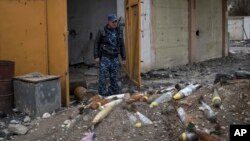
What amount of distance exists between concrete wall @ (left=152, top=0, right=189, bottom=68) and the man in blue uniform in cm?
486

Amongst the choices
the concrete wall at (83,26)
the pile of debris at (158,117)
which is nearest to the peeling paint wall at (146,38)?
the concrete wall at (83,26)

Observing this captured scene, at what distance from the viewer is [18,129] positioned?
688cm

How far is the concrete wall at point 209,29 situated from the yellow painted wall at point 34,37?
342 inches

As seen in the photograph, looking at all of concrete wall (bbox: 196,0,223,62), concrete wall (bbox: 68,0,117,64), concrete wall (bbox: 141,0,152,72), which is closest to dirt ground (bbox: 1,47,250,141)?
concrete wall (bbox: 141,0,152,72)

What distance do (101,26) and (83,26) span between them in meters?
0.72

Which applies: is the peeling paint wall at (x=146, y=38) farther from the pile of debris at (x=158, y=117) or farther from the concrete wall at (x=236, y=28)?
the concrete wall at (x=236, y=28)

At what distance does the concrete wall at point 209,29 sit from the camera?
54.2ft

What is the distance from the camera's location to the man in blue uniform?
8734 mm

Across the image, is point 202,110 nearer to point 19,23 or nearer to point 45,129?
point 45,129

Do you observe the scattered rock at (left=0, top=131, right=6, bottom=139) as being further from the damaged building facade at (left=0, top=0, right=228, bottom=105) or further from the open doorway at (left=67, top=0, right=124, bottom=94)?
the open doorway at (left=67, top=0, right=124, bottom=94)

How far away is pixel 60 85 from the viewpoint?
834 centimetres

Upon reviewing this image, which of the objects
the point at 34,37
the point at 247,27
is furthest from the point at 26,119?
the point at 247,27

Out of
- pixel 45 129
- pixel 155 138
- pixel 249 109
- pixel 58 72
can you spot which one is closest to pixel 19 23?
pixel 58 72

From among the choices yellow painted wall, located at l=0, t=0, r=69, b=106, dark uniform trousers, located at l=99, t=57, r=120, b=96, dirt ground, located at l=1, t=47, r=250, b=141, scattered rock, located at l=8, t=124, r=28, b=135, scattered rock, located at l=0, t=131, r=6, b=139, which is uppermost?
yellow painted wall, located at l=0, t=0, r=69, b=106
